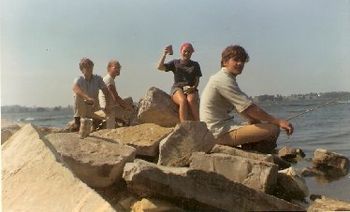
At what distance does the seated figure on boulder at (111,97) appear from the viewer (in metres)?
9.72

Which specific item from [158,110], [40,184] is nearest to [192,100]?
[158,110]

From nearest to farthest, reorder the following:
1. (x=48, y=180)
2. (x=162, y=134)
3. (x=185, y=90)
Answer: (x=48, y=180), (x=162, y=134), (x=185, y=90)

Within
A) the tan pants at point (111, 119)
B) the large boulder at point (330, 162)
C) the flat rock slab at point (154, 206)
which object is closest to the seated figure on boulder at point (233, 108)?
the flat rock slab at point (154, 206)

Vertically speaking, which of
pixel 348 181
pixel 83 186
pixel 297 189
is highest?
pixel 83 186

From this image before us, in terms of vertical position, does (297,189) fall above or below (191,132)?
below

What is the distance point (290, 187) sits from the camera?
5867mm

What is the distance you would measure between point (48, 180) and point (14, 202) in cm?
42

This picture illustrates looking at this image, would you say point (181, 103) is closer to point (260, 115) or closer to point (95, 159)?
point (260, 115)

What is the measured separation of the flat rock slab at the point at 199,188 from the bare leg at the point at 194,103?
10.7ft

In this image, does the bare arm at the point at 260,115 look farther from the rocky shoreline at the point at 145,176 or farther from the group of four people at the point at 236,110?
the rocky shoreline at the point at 145,176

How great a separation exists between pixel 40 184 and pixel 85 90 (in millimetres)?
4710

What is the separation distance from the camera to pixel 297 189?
5.94 m

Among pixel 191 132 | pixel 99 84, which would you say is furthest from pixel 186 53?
pixel 191 132

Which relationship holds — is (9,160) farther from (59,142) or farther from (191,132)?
(191,132)
